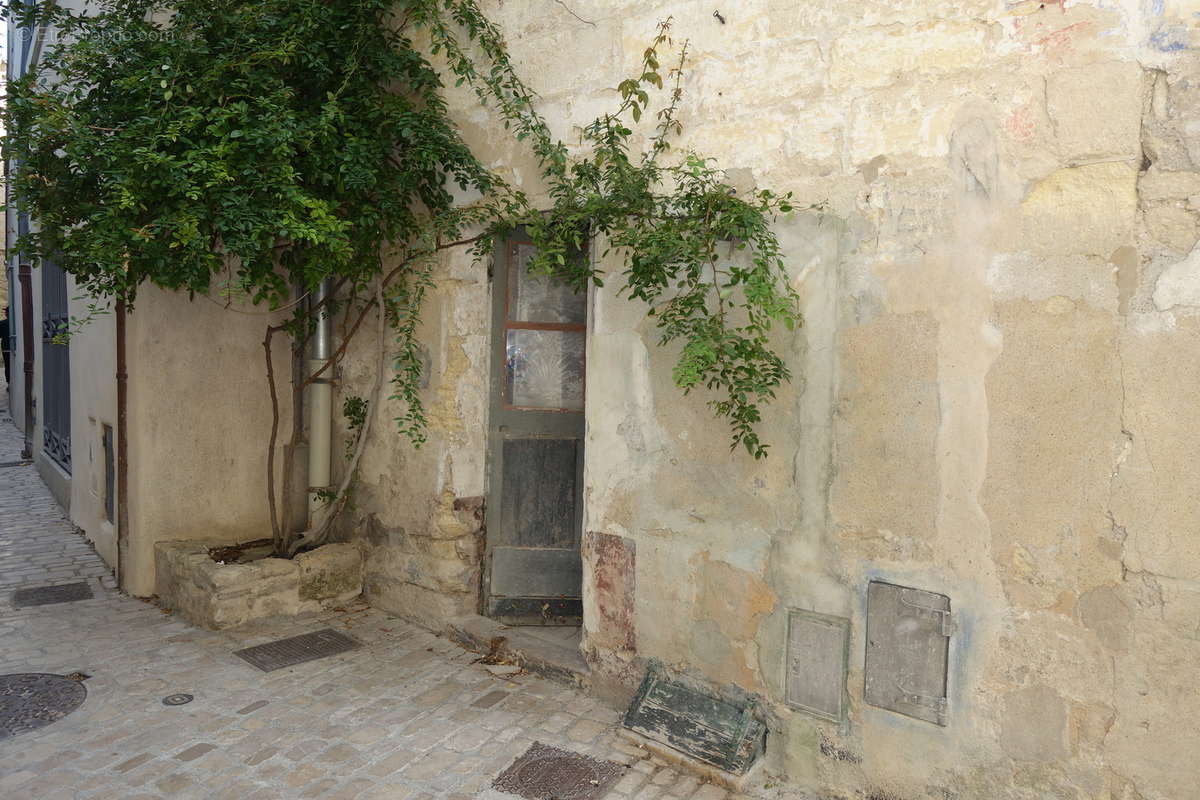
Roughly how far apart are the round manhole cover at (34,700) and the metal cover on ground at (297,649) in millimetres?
774

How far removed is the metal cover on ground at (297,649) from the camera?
4492 millimetres

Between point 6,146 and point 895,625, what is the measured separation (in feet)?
15.6

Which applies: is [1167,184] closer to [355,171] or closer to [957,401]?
[957,401]

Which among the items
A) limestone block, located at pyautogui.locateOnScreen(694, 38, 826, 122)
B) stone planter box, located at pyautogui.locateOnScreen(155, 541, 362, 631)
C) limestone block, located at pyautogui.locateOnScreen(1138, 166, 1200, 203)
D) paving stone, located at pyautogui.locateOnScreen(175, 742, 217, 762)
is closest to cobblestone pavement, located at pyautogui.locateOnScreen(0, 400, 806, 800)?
paving stone, located at pyautogui.locateOnScreen(175, 742, 217, 762)

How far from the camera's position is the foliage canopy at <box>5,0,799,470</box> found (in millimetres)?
3556

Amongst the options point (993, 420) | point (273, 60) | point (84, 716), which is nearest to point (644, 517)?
point (993, 420)

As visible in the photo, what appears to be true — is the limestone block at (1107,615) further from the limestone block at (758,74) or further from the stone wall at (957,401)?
the limestone block at (758,74)

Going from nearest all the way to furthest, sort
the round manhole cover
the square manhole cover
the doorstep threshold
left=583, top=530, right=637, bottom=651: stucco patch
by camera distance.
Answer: the square manhole cover
the round manhole cover
left=583, top=530, right=637, bottom=651: stucco patch
the doorstep threshold

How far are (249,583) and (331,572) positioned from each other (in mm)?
481

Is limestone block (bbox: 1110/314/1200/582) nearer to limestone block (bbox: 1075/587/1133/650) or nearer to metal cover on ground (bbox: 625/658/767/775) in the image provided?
limestone block (bbox: 1075/587/1133/650)

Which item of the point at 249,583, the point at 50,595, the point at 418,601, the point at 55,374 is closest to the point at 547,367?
the point at 418,601

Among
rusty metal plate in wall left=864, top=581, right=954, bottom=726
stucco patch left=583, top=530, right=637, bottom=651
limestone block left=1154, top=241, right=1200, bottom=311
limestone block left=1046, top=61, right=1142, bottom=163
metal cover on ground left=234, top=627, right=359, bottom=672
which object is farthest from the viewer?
metal cover on ground left=234, top=627, right=359, bottom=672

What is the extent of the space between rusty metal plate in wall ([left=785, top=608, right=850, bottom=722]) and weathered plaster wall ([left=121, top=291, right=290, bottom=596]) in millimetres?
3805

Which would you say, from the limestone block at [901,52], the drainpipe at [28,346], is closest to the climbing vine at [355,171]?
the limestone block at [901,52]
